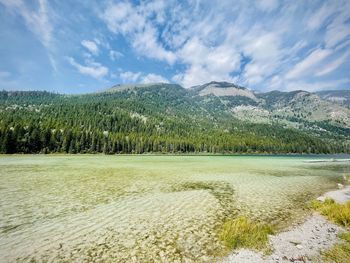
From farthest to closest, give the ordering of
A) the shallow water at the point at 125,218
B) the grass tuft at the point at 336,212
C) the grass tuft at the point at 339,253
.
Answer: the grass tuft at the point at 336,212 < the shallow water at the point at 125,218 < the grass tuft at the point at 339,253

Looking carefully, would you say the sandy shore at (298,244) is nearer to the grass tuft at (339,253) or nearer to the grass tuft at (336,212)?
the grass tuft at (339,253)

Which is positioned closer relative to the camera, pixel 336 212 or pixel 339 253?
pixel 339 253

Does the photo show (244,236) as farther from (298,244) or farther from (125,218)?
(125,218)

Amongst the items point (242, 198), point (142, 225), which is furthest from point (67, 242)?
point (242, 198)

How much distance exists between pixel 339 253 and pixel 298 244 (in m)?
2.04

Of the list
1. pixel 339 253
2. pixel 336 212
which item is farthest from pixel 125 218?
pixel 336 212

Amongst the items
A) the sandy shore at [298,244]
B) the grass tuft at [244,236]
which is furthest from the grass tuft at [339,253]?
the grass tuft at [244,236]

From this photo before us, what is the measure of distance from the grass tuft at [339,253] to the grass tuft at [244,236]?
118 inches

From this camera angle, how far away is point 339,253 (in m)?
11.7

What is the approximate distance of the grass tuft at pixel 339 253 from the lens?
11.1m

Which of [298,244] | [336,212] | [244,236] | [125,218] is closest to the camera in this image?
[298,244]

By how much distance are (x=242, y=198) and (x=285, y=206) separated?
15.8ft

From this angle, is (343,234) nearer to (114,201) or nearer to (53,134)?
(114,201)

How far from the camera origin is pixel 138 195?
26.8 meters
